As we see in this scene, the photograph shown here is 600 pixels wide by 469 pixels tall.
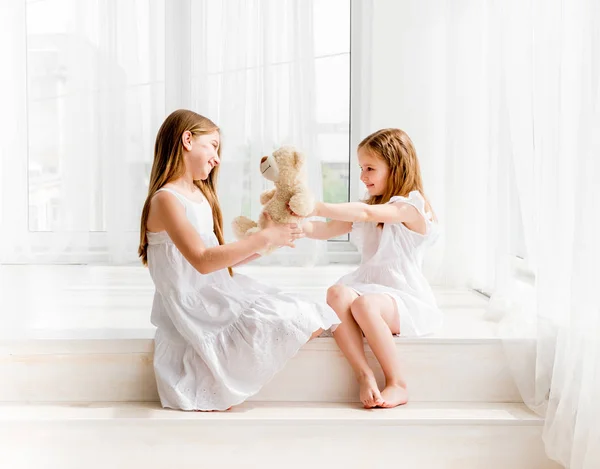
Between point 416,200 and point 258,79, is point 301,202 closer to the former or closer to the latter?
point 416,200

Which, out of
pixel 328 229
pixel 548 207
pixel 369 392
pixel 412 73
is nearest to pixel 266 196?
pixel 328 229

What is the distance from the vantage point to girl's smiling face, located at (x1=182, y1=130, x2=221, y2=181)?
1739 millimetres

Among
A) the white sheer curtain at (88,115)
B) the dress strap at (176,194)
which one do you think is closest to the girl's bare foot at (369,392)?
the dress strap at (176,194)

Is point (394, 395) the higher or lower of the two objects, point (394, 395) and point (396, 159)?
the lower

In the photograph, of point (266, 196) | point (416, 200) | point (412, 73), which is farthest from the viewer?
point (412, 73)

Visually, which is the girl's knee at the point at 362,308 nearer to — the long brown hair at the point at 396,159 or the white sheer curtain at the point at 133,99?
the long brown hair at the point at 396,159

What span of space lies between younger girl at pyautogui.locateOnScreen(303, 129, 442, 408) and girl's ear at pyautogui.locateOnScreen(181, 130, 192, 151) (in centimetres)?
34

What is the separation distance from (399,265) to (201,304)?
0.52 meters

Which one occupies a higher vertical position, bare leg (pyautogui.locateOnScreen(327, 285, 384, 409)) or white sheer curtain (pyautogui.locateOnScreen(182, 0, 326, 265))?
white sheer curtain (pyautogui.locateOnScreen(182, 0, 326, 265))

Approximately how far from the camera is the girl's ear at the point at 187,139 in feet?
5.67

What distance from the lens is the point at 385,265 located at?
6.17ft

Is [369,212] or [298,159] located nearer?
[298,159]

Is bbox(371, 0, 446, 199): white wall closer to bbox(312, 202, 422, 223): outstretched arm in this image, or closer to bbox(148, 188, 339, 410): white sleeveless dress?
bbox(312, 202, 422, 223): outstretched arm

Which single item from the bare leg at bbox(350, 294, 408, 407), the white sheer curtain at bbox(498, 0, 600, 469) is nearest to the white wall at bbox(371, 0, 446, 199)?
the white sheer curtain at bbox(498, 0, 600, 469)
